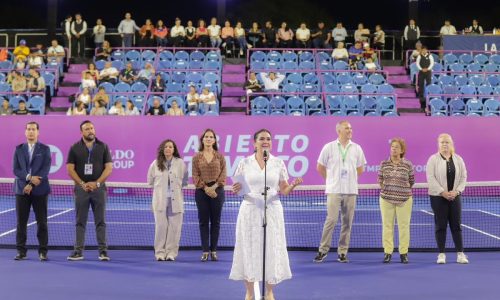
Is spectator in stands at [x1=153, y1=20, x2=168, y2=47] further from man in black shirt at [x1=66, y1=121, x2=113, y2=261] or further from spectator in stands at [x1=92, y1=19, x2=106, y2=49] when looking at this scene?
man in black shirt at [x1=66, y1=121, x2=113, y2=261]

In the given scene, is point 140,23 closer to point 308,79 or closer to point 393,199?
point 308,79

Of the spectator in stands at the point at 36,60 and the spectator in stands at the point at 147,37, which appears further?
the spectator in stands at the point at 147,37

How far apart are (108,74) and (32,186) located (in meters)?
13.9

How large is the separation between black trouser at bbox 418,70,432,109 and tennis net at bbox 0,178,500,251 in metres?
4.70

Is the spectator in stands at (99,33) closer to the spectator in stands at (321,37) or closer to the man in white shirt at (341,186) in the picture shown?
the spectator in stands at (321,37)

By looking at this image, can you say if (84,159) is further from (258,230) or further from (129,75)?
(129,75)

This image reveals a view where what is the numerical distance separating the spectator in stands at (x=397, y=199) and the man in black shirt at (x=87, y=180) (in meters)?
4.14

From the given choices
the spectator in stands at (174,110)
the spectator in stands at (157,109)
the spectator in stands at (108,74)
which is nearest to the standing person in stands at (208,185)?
the spectator in stands at (174,110)

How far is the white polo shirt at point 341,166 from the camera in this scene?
37.7 ft

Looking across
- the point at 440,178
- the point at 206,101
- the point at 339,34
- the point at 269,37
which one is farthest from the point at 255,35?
the point at 440,178

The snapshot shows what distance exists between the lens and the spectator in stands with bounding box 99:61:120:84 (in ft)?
81.8

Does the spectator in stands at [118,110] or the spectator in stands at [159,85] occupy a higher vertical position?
the spectator in stands at [159,85]

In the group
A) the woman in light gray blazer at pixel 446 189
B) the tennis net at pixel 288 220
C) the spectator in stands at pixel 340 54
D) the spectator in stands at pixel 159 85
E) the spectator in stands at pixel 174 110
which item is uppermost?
the spectator in stands at pixel 340 54

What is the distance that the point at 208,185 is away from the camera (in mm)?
11594
